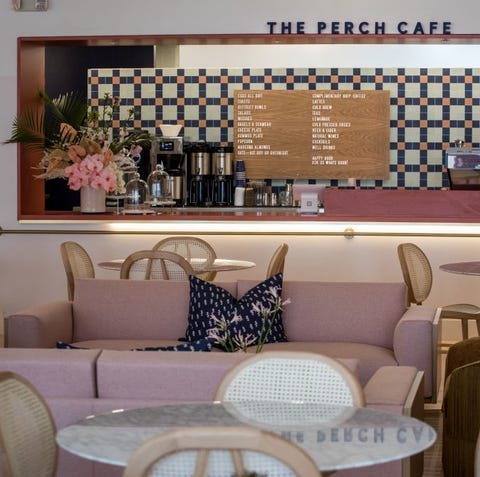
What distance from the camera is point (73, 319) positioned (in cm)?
614

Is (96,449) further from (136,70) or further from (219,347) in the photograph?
(136,70)

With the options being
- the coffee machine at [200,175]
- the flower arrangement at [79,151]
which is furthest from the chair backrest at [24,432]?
the coffee machine at [200,175]

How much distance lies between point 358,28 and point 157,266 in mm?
2751

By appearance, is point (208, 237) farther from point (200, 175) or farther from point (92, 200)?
point (200, 175)

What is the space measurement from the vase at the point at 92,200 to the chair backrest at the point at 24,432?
5.84 metres

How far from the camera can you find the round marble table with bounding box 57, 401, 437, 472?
7.89ft

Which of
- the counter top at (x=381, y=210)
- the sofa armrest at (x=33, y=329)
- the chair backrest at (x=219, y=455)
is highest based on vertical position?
the counter top at (x=381, y=210)

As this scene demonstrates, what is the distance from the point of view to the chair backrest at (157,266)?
666 cm

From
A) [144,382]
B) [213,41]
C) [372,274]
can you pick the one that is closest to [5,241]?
[213,41]

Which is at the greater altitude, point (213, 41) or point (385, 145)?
point (213, 41)

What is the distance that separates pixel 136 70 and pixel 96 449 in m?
9.31

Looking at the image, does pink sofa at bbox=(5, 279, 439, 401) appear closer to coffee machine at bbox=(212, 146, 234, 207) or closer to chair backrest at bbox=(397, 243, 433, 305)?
chair backrest at bbox=(397, 243, 433, 305)

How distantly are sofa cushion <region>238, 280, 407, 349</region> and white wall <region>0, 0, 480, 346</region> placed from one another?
2.60 meters

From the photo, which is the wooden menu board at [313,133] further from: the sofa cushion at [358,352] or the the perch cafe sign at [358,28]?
the sofa cushion at [358,352]
